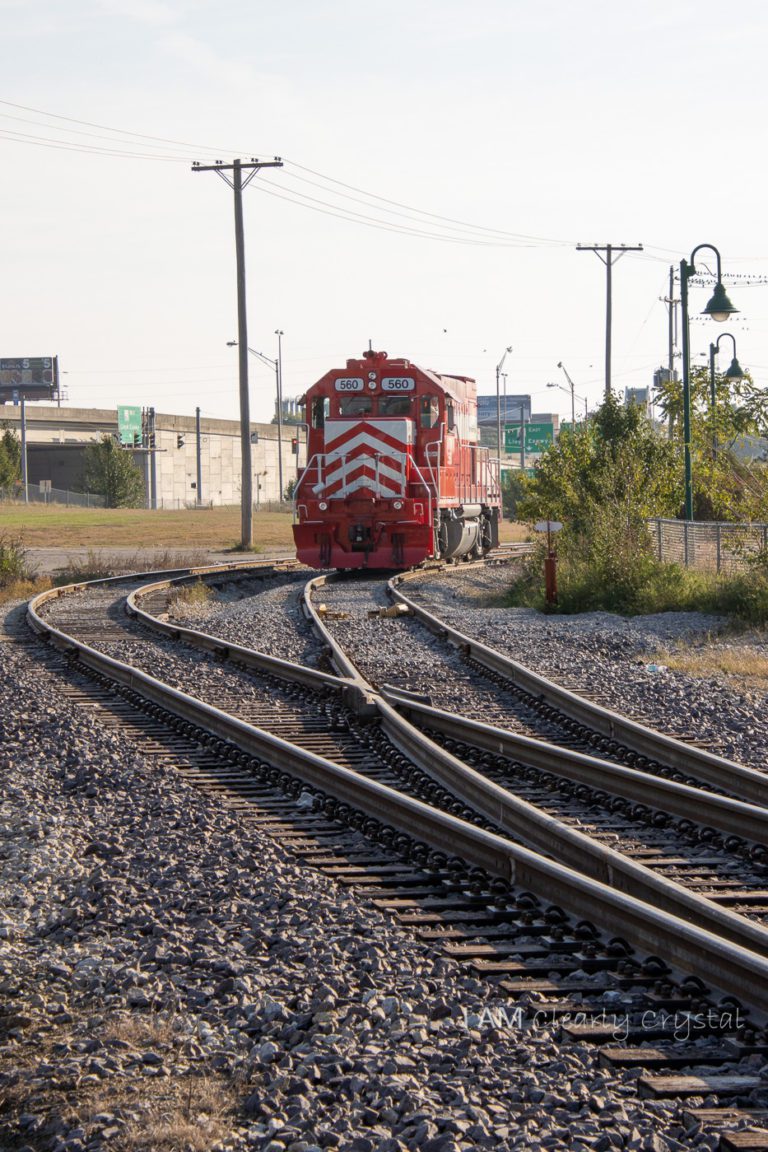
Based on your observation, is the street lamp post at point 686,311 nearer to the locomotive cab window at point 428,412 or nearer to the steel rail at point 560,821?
the locomotive cab window at point 428,412

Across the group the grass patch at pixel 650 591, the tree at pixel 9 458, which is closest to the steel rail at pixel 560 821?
the grass patch at pixel 650 591

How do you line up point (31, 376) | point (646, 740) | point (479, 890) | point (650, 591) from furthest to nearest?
1. point (31, 376)
2. point (650, 591)
3. point (646, 740)
4. point (479, 890)

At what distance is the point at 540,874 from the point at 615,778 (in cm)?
207

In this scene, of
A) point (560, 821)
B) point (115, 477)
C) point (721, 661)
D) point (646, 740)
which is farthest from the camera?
point (115, 477)

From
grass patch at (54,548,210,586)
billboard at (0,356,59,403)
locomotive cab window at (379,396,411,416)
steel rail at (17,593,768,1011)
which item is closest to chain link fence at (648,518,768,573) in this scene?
locomotive cab window at (379,396,411,416)

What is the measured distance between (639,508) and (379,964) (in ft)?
62.2

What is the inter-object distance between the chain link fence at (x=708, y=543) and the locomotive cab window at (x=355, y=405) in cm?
531

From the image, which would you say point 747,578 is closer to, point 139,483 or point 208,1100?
point 208,1100

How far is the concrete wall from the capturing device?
314 feet

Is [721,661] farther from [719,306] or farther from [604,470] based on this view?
[604,470]

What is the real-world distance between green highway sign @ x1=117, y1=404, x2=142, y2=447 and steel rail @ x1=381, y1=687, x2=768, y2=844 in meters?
83.0

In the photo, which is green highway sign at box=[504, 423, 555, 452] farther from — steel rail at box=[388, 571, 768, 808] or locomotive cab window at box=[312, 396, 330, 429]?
steel rail at box=[388, 571, 768, 808]

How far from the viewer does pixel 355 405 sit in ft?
79.4

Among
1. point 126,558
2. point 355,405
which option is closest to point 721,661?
point 355,405
